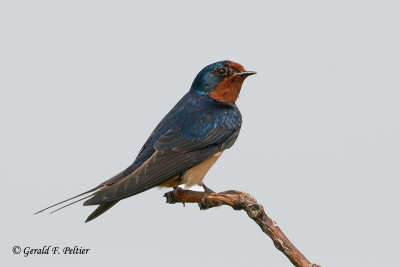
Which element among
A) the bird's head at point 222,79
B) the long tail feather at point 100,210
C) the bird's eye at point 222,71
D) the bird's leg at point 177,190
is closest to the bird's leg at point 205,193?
the bird's leg at point 177,190

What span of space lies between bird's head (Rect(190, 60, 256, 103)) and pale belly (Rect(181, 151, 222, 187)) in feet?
1.70

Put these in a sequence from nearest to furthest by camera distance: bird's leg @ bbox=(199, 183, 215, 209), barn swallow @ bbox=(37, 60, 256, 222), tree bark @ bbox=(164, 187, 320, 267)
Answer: tree bark @ bbox=(164, 187, 320, 267)
barn swallow @ bbox=(37, 60, 256, 222)
bird's leg @ bbox=(199, 183, 215, 209)

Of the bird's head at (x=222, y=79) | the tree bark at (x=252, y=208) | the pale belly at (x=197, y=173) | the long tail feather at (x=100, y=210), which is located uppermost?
the bird's head at (x=222, y=79)

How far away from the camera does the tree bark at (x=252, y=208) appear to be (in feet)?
11.7

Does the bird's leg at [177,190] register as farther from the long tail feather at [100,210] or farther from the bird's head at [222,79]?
the bird's head at [222,79]

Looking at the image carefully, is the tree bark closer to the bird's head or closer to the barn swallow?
the barn swallow

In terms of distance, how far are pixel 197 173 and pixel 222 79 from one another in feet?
2.58

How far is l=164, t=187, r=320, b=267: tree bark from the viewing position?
3557mm

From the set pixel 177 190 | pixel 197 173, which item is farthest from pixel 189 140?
pixel 177 190

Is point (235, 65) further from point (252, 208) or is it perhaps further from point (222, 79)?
point (252, 208)

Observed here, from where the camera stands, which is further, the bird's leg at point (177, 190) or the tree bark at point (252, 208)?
the bird's leg at point (177, 190)

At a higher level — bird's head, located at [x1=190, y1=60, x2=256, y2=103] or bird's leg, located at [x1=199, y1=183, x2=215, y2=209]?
bird's head, located at [x1=190, y1=60, x2=256, y2=103]

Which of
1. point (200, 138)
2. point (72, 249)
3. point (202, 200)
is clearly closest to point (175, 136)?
point (200, 138)

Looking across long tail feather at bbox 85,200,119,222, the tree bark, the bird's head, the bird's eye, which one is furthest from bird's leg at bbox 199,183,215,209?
the bird's eye
